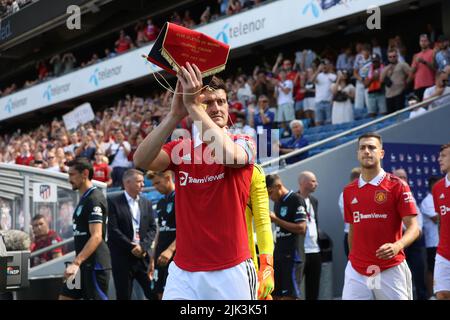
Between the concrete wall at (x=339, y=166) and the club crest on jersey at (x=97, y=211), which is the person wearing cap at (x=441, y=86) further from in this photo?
the club crest on jersey at (x=97, y=211)

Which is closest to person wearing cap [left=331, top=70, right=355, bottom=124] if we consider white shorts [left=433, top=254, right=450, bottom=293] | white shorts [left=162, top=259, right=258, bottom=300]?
white shorts [left=433, top=254, right=450, bottom=293]

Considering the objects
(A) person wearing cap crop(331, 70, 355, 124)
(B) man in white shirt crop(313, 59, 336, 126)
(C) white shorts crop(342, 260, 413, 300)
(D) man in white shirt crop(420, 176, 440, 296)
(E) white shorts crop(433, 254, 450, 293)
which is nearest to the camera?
(C) white shorts crop(342, 260, 413, 300)

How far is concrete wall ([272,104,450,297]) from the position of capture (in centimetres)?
1083

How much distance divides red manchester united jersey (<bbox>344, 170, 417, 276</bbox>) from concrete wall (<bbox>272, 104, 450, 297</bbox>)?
4.76 metres

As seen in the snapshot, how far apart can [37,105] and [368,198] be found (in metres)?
23.6

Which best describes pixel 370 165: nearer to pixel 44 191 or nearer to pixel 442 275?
pixel 442 275

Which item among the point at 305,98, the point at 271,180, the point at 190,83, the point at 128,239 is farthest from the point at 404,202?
the point at 305,98

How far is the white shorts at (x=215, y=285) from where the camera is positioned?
142 inches

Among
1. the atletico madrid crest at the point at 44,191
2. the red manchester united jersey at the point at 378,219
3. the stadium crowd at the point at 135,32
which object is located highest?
the stadium crowd at the point at 135,32

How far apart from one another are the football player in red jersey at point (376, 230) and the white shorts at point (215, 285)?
6.87ft

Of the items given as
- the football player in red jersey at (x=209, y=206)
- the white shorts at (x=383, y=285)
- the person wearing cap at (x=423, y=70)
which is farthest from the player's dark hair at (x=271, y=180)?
the person wearing cap at (x=423, y=70)

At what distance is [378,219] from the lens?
584 cm

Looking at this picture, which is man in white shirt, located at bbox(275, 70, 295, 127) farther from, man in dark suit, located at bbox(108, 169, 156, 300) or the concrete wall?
man in dark suit, located at bbox(108, 169, 156, 300)
